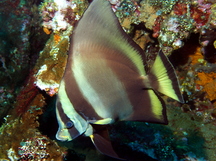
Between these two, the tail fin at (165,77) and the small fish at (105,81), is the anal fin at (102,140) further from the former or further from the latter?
the tail fin at (165,77)

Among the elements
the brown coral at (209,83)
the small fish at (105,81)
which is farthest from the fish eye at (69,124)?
the brown coral at (209,83)

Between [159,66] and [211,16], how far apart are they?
2.14 m

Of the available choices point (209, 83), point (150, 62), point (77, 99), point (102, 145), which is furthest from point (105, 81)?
point (209, 83)

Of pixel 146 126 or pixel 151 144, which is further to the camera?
pixel 146 126

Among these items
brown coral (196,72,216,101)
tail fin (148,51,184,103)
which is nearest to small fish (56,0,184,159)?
tail fin (148,51,184,103)

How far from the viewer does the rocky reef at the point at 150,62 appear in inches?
111

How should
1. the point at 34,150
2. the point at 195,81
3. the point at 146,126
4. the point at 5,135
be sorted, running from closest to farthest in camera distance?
the point at 34,150 < the point at 5,135 < the point at 146,126 < the point at 195,81

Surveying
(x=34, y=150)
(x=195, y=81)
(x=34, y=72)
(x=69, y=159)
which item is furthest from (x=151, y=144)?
(x=34, y=72)

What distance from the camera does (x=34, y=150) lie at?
240cm

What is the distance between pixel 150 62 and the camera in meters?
3.79

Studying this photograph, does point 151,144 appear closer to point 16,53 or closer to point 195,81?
point 195,81

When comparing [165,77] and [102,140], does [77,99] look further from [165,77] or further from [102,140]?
[165,77]

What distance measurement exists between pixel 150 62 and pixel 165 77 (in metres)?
2.42

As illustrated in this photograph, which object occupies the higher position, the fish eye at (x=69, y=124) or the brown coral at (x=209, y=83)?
the fish eye at (x=69, y=124)
